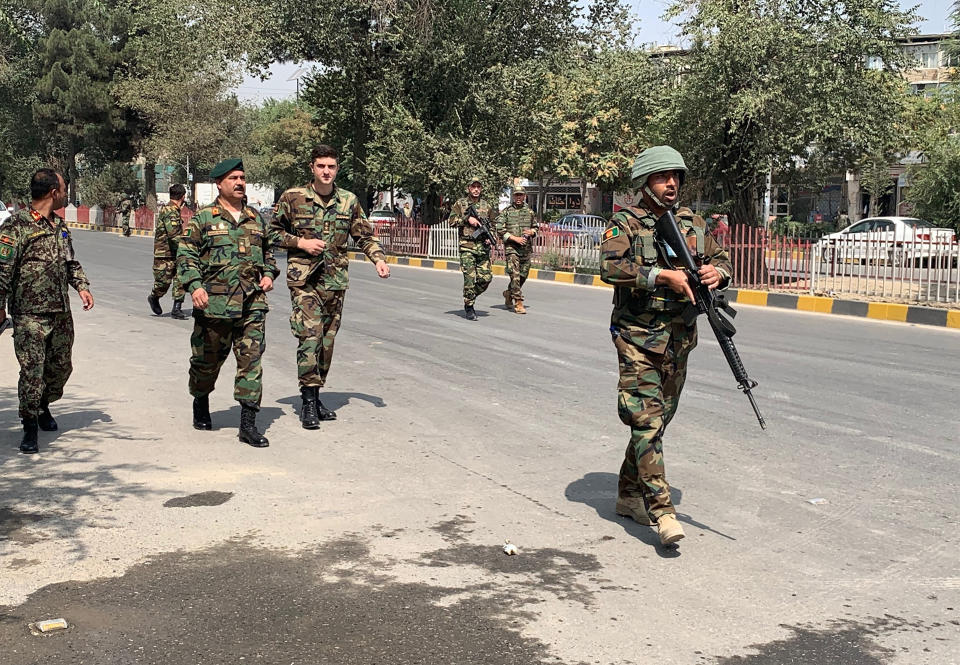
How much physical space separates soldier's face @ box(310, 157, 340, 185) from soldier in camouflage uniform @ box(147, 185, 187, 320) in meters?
1.77

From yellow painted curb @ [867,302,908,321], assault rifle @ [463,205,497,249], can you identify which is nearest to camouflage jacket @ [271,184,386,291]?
assault rifle @ [463,205,497,249]

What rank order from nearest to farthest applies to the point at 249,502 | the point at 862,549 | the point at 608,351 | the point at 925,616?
the point at 925,616, the point at 862,549, the point at 249,502, the point at 608,351

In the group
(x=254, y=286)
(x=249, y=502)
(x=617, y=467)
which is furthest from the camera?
(x=254, y=286)

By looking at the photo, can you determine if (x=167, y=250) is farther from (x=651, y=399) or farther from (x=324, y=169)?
(x=651, y=399)

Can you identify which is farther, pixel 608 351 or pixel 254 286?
pixel 608 351

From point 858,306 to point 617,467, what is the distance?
435 inches

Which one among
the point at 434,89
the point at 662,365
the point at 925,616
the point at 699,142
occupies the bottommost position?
the point at 925,616

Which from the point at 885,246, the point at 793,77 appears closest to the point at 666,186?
the point at 885,246

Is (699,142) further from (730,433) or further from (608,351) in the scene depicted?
(730,433)

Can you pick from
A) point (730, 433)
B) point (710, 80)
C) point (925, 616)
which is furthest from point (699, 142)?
point (925, 616)

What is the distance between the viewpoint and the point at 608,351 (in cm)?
1072

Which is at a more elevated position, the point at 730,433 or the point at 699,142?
the point at 699,142

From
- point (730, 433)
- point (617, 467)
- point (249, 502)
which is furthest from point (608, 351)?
point (249, 502)

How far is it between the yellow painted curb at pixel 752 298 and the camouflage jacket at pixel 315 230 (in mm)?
11865
